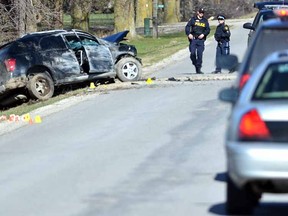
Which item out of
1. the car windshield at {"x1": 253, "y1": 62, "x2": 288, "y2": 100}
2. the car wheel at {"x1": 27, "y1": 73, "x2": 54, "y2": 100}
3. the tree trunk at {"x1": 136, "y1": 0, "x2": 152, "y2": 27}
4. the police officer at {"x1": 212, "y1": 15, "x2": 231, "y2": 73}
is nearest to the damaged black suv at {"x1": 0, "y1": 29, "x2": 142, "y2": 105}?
the car wheel at {"x1": 27, "y1": 73, "x2": 54, "y2": 100}

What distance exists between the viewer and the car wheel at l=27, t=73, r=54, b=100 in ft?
72.0

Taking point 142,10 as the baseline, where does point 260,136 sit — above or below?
above

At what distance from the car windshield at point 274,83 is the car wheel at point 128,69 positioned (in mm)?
15677

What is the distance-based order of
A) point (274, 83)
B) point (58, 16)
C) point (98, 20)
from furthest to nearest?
point (98, 20)
point (58, 16)
point (274, 83)

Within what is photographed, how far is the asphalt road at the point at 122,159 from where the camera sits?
9.71 metres

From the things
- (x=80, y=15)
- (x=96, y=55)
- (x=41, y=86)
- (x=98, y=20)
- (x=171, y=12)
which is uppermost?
(x=96, y=55)

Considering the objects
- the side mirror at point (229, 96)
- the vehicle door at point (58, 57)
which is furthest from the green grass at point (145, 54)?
the side mirror at point (229, 96)

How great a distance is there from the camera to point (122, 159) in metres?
12.7

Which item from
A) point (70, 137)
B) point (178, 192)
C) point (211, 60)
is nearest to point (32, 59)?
point (70, 137)

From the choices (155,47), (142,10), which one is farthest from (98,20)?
(155,47)

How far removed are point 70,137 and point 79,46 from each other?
7914 millimetres

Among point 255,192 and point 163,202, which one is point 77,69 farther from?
point 255,192

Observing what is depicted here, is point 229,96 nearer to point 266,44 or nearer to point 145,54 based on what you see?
point 266,44

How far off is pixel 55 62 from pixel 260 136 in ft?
50.3
